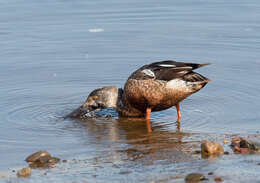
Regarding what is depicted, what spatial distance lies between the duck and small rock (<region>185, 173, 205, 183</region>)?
2.55 m

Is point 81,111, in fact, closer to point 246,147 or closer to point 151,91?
point 151,91

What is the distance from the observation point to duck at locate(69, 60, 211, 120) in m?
7.26

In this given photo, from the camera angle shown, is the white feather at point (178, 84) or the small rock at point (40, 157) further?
the white feather at point (178, 84)

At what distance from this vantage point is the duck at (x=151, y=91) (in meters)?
7.26

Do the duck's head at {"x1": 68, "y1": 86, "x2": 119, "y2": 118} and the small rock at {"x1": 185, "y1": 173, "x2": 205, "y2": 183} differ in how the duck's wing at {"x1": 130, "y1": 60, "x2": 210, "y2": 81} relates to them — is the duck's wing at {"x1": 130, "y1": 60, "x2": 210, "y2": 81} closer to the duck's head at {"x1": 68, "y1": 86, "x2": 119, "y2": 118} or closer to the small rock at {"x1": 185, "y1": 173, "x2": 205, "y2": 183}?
the duck's head at {"x1": 68, "y1": 86, "x2": 119, "y2": 118}

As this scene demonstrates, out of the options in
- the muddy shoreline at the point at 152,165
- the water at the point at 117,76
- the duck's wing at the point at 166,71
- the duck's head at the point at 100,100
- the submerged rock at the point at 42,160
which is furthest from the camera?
the duck's head at the point at 100,100

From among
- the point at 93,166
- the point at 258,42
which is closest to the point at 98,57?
the point at 258,42

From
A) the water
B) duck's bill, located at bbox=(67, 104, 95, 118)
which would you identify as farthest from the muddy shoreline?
duck's bill, located at bbox=(67, 104, 95, 118)

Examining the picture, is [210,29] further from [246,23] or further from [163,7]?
[163,7]

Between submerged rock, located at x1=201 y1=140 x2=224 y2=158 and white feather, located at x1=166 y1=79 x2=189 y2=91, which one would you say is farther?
white feather, located at x1=166 y1=79 x2=189 y2=91

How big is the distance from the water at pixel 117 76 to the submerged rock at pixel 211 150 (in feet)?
0.44

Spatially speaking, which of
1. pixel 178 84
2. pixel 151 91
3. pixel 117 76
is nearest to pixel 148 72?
pixel 151 91

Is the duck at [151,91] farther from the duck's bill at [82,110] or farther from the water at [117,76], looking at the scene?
the water at [117,76]

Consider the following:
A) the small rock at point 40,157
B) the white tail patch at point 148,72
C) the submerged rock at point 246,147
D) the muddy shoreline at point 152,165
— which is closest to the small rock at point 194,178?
the muddy shoreline at point 152,165
